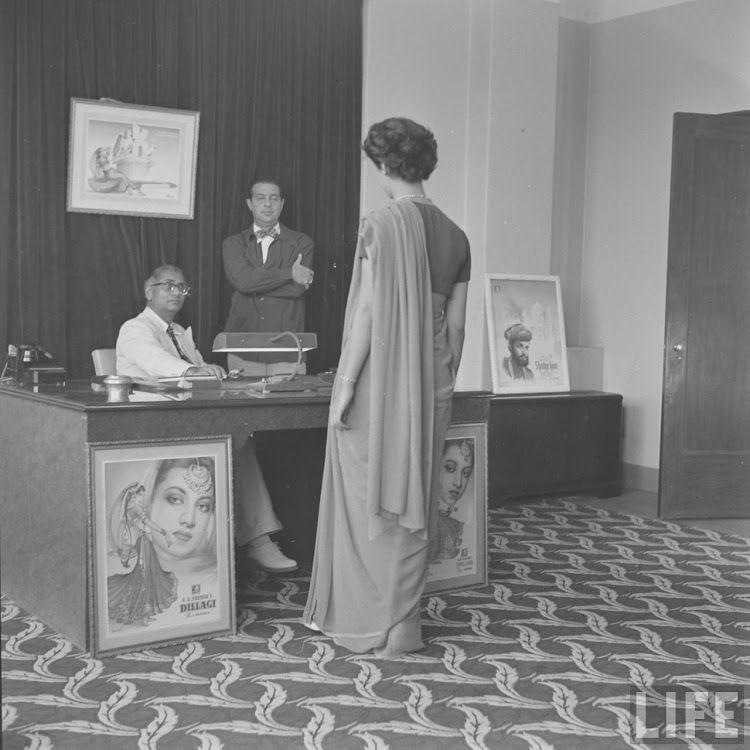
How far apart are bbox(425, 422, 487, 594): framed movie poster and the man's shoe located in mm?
627

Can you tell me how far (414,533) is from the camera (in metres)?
3.47

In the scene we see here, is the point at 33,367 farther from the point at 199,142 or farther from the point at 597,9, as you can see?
the point at 597,9

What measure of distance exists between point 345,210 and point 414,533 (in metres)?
3.76

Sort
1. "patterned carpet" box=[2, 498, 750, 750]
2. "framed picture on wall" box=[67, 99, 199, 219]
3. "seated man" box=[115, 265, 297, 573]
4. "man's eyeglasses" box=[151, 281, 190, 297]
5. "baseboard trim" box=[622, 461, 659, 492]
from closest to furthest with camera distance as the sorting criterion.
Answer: "patterned carpet" box=[2, 498, 750, 750] < "seated man" box=[115, 265, 297, 573] < "man's eyeglasses" box=[151, 281, 190, 297] < "framed picture on wall" box=[67, 99, 199, 219] < "baseboard trim" box=[622, 461, 659, 492]

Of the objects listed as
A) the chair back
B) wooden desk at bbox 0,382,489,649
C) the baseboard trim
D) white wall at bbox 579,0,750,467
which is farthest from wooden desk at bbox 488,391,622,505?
wooden desk at bbox 0,382,489,649

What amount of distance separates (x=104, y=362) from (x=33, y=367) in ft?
2.00

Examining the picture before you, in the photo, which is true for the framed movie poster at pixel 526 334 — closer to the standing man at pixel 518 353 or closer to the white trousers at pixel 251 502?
the standing man at pixel 518 353

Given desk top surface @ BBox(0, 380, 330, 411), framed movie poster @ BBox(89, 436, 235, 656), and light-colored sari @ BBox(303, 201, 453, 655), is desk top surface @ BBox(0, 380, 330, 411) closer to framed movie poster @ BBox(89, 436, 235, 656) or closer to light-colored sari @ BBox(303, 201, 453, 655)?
framed movie poster @ BBox(89, 436, 235, 656)

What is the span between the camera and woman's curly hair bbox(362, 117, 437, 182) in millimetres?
3426

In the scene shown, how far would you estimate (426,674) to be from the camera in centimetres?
329

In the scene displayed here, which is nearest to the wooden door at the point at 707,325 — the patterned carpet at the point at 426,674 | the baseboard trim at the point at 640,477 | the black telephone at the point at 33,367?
the baseboard trim at the point at 640,477

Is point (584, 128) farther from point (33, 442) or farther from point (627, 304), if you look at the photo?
point (33, 442)

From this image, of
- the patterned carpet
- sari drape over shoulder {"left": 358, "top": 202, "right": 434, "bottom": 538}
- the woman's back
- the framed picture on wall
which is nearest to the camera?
the patterned carpet

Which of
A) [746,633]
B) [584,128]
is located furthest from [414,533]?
[584,128]
